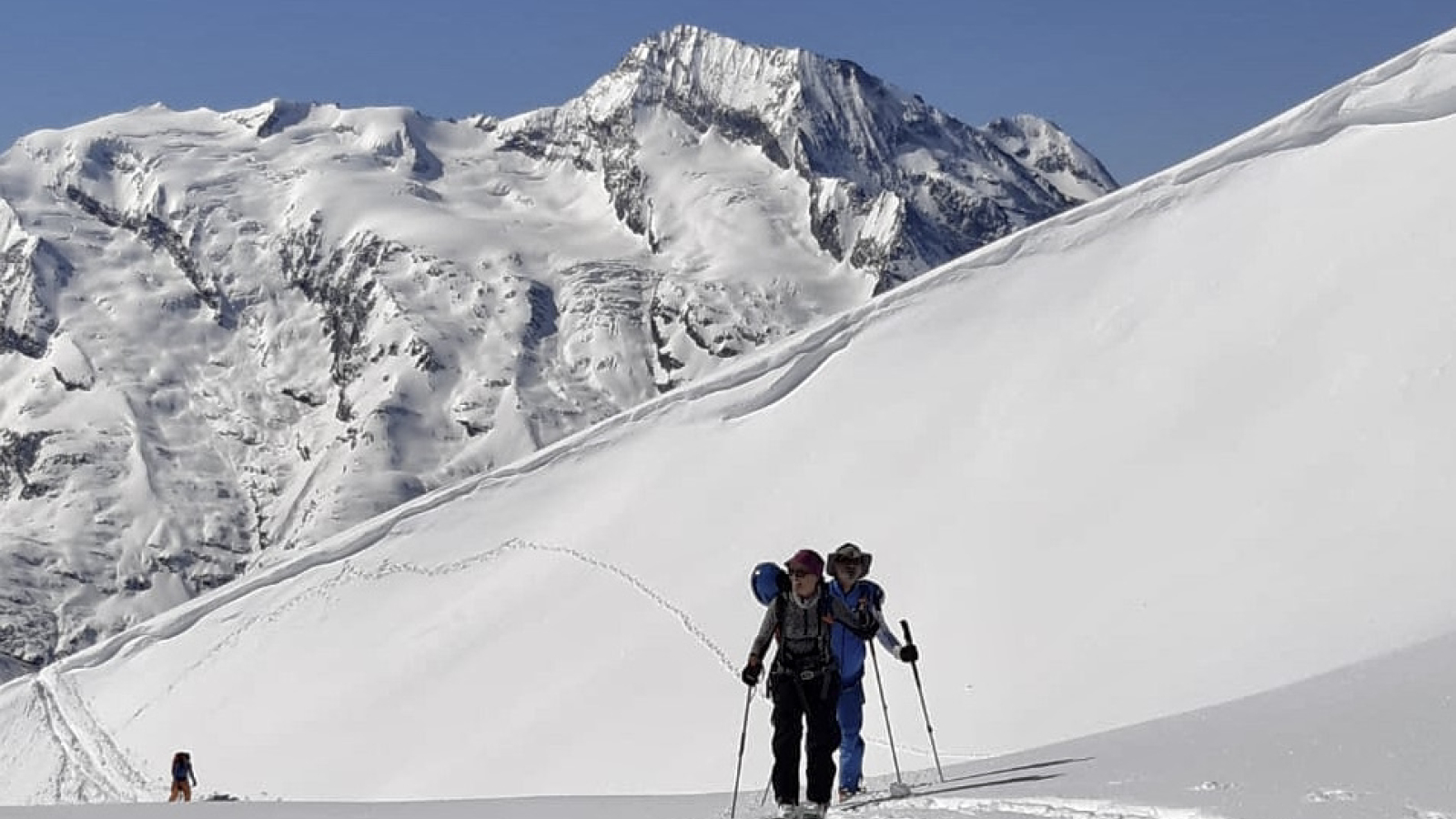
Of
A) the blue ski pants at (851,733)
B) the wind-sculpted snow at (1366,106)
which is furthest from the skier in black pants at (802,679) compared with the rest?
the wind-sculpted snow at (1366,106)

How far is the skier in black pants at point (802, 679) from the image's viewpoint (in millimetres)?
10383

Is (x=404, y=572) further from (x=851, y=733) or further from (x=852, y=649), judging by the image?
(x=852, y=649)

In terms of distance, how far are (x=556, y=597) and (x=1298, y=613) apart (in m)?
12.5

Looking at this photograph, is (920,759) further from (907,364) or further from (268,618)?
(268,618)

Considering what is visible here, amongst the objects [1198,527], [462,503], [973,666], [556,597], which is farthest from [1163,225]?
[462,503]

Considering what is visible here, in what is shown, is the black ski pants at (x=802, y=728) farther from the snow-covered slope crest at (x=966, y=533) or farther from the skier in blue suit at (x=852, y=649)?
the snow-covered slope crest at (x=966, y=533)

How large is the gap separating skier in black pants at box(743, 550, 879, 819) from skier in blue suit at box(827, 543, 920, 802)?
2.15ft

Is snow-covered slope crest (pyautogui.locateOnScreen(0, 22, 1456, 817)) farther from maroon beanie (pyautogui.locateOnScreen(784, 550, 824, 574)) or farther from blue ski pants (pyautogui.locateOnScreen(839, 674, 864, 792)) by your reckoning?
maroon beanie (pyautogui.locateOnScreen(784, 550, 824, 574))

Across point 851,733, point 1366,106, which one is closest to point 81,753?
point 851,733

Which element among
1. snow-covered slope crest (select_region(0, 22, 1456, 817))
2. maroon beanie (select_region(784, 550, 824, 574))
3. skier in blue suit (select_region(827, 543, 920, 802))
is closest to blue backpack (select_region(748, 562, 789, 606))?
maroon beanie (select_region(784, 550, 824, 574))

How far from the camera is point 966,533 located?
22.3m

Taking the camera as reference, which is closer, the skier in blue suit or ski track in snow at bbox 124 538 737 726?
the skier in blue suit

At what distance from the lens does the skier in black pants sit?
1038 cm

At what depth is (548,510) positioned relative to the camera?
28.9 metres
